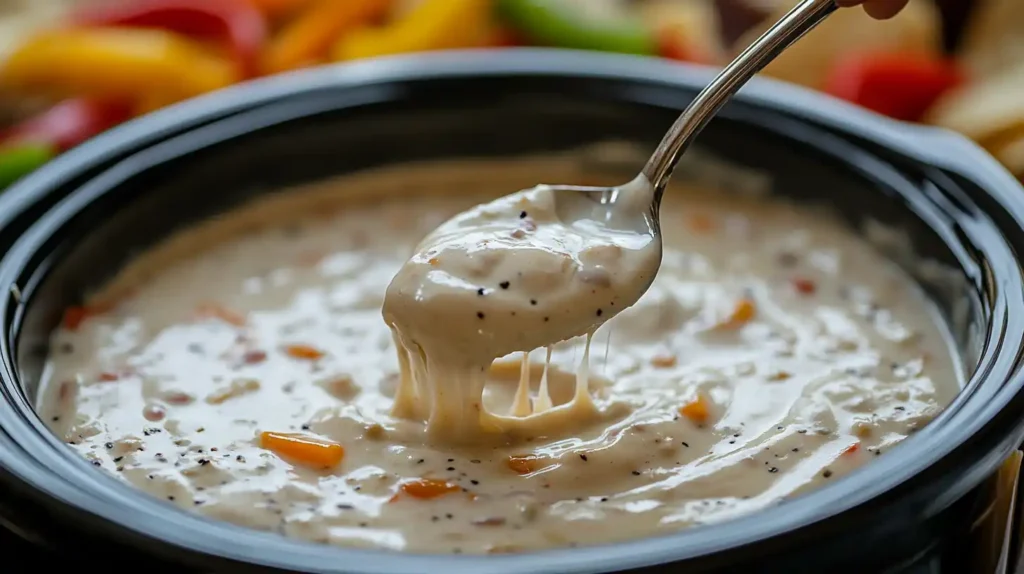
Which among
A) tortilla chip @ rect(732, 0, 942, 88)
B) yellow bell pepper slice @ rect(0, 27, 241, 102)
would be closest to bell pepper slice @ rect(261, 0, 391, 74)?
yellow bell pepper slice @ rect(0, 27, 241, 102)

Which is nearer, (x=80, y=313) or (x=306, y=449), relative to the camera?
(x=306, y=449)

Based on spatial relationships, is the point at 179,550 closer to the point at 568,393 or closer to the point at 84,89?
the point at 568,393

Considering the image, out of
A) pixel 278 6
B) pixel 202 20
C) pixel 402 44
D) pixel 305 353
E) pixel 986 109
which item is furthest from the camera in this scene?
pixel 278 6

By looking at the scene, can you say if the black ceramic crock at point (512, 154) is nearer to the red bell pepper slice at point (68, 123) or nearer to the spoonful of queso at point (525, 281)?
the spoonful of queso at point (525, 281)

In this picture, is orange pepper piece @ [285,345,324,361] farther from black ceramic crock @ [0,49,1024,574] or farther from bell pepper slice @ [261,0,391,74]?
bell pepper slice @ [261,0,391,74]

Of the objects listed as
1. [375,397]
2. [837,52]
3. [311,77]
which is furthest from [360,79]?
[837,52]

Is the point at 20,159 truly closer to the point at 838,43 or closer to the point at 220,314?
the point at 220,314

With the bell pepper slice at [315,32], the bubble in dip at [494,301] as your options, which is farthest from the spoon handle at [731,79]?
the bell pepper slice at [315,32]

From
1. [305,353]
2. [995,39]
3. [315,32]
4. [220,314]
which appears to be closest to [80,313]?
[220,314]
